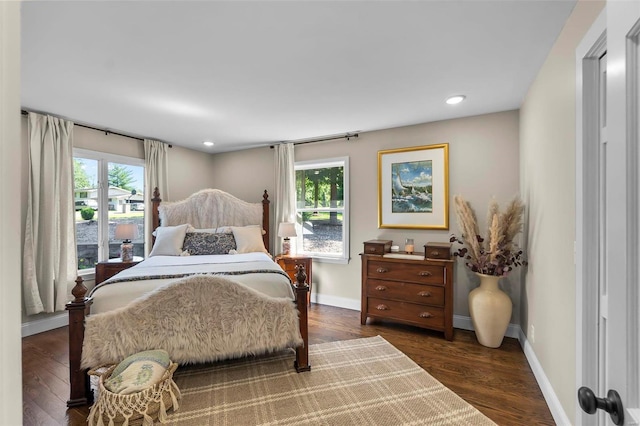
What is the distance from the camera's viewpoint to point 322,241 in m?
4.39

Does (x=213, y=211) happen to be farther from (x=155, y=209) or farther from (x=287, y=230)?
(x=287, y=230)

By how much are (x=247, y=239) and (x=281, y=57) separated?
97.0 inches

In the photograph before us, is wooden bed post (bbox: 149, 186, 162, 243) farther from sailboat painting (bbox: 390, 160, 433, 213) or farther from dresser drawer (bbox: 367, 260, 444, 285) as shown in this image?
sailboat painting (bbox: 390, 160, 433, 213)

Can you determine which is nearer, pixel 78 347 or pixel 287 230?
pixel 78 347

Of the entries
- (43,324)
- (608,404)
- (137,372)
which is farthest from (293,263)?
(608,404)

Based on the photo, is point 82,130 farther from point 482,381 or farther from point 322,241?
point 482,381

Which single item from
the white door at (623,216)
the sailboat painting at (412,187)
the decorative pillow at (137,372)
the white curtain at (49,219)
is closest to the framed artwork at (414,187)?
the sailboat painting at (412,187)

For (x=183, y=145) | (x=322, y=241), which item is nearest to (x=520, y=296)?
(x=322, y=241)

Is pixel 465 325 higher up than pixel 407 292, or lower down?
lower down

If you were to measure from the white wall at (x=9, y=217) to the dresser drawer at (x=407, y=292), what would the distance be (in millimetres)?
3121

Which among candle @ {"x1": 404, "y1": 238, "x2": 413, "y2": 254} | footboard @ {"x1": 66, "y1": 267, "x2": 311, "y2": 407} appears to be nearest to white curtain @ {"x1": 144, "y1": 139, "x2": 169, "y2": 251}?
footboard @ {"x1": 66, "y1": 267, "x2": 311, "y2": 407}

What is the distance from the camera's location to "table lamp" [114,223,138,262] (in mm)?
3636

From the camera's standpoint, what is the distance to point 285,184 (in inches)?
176

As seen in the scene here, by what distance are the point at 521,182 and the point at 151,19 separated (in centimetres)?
332
